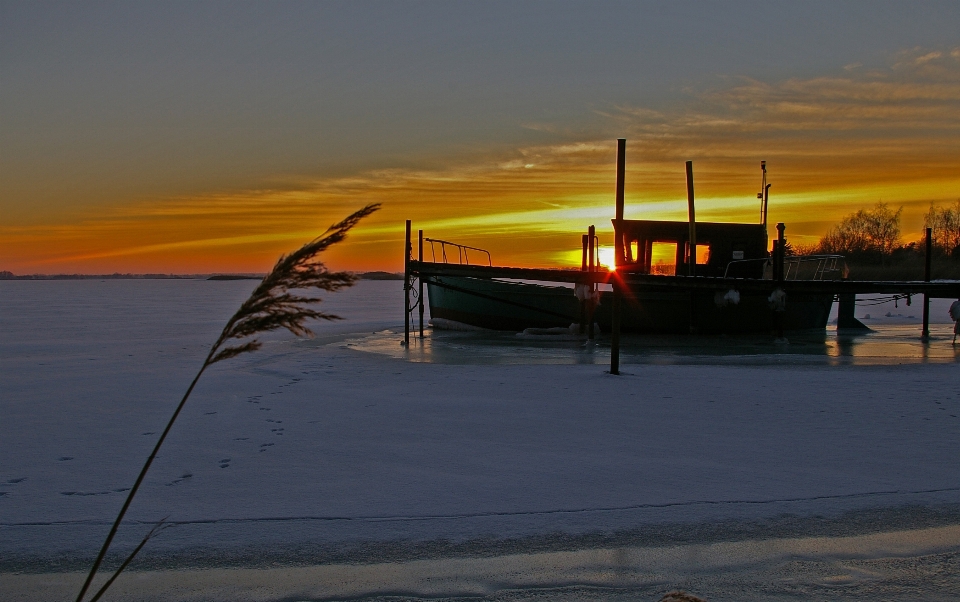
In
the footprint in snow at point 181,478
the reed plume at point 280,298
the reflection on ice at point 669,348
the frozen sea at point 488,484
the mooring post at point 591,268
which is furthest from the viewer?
the mooring post at point 591,268

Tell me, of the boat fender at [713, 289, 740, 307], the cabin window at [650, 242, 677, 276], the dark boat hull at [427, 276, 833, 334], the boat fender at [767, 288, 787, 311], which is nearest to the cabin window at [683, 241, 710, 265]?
the cabin window at [650, 242, 677, 276]

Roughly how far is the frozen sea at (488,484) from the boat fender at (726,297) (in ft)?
25.9

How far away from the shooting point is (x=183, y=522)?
4430 mm

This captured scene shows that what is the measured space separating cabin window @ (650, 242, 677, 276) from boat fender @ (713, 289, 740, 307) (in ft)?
5.72

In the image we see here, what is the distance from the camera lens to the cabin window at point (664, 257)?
68.8 ft

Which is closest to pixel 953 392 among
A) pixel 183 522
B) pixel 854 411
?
pixel 854 411

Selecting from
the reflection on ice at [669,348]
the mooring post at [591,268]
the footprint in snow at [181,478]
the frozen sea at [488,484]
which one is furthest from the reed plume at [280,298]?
the mooring post at [591,268]

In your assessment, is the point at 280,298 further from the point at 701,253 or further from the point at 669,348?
the point at 701,253

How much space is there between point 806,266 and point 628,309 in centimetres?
691

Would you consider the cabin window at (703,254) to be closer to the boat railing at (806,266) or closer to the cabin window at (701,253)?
the cabin window at (701,253)

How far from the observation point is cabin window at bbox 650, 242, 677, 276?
21.0m

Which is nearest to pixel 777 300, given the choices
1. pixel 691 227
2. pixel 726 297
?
pixel 726 297

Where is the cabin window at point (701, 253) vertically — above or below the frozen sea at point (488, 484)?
above

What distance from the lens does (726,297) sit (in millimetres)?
18875
